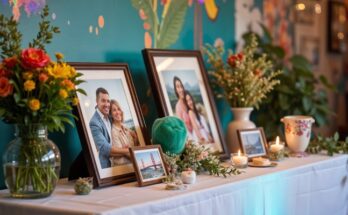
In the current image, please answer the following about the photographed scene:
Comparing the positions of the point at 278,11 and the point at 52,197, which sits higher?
the point at 278,11

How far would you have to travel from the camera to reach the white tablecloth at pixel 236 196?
169 centimetres

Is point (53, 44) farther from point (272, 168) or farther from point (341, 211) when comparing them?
point (341, 211)

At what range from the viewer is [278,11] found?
11.9ft

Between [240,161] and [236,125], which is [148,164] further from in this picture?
[236,125]

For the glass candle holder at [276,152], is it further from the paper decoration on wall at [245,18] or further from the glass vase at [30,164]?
the glass vase at [30,164]

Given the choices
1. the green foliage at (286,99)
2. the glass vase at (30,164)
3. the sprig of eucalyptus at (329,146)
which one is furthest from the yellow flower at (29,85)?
the green foliage at (286,99)

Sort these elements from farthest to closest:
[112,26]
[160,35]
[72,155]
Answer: [160,35] < [112,26] < [72,155]

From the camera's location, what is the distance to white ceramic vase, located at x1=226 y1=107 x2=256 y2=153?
2797 millimetres

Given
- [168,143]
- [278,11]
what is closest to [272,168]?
[168,143]

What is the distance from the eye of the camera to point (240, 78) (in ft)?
9.03

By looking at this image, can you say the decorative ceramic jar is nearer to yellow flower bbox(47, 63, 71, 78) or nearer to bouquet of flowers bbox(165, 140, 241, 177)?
bouquet of flowers bbox(165, 140, 241, 177)

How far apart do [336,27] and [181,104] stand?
232cm

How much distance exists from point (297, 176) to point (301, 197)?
11 cm

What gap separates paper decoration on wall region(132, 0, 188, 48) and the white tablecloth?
29.8 inches
